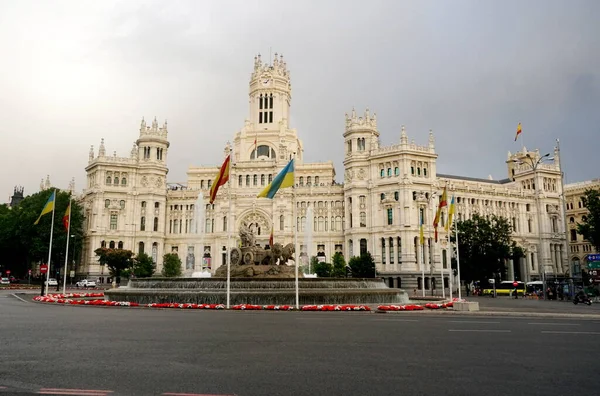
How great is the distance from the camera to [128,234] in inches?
3922

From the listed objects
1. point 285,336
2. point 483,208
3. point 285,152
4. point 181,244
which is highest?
point 285,152

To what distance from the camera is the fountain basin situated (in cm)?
3097

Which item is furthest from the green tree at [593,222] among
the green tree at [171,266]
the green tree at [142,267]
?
the green tree at [142,267]

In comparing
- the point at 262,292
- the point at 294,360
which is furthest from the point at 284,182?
the point at 294,360

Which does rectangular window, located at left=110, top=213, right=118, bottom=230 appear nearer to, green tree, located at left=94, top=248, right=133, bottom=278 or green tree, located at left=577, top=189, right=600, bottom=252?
green tree, located at left=94, top=248, right=133, bottom=278

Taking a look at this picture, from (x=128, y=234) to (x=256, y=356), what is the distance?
9425 centimetres

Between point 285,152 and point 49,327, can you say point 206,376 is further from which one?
point 285,152

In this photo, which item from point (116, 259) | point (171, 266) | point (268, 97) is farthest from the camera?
point (268, 97)

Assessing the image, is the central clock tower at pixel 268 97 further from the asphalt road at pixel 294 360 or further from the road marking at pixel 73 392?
the road marking at pixel 73 392

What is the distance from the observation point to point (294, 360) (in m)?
11.5

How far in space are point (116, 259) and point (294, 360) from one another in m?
81.7

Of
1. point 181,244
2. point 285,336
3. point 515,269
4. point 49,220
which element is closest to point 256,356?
point 285,336

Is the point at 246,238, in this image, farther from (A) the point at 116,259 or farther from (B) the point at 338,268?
(A) the point at 116,259

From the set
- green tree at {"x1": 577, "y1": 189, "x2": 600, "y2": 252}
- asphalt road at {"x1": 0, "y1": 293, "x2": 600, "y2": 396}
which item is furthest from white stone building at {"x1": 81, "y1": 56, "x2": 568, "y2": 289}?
asphalt road at {"x1": 0, "y1": 293, "x2": 600, "y2": 396}
